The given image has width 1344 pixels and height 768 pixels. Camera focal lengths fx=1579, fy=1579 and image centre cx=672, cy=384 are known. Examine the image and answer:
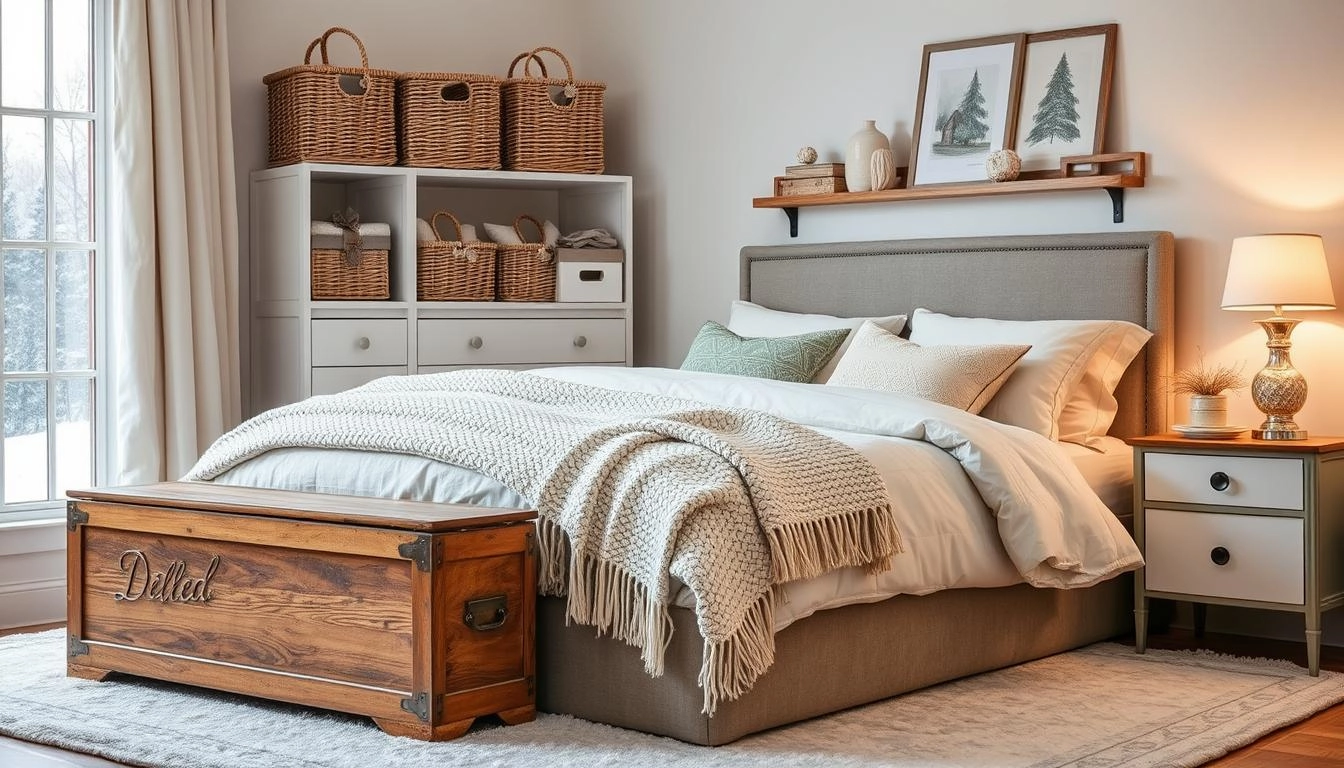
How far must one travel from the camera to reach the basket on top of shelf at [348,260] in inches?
193

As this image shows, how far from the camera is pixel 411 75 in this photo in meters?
5.15

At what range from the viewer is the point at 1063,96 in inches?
177

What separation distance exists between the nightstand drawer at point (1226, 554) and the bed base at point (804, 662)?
39 cm

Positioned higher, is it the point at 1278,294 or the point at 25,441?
the point at 1278,294

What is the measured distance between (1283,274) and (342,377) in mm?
2757

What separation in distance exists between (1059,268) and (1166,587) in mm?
1009

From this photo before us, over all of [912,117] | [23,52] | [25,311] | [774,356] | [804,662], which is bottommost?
[804,662]

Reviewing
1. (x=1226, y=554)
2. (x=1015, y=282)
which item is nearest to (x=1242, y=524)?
(x=1226, y=554)

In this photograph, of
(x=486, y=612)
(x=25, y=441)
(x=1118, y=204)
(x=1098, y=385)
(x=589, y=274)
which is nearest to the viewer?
(x=486, y=612)

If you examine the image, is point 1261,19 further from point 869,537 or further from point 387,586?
point 387,586

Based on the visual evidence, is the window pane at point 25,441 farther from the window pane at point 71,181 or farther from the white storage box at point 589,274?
the white storage box at point 589,274

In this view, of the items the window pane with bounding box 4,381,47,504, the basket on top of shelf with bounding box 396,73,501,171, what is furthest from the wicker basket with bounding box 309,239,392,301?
the window pane with bounding box 4,381,47,504

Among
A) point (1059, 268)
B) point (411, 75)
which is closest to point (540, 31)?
point (411, 75)

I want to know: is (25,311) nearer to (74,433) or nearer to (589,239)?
(74,433)
